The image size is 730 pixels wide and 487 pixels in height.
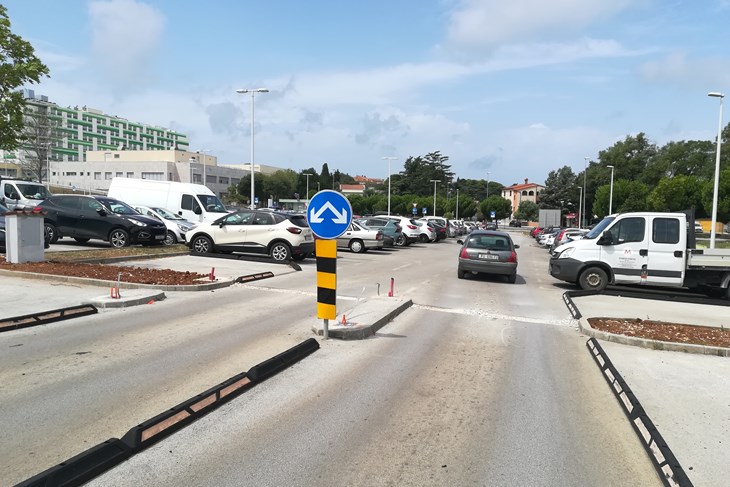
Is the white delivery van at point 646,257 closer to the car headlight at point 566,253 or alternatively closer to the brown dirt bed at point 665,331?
the car headlight at point 566,253

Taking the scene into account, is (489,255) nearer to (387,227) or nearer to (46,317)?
(46,317)

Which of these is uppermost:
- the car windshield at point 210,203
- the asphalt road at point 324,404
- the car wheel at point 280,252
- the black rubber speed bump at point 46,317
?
the car windshield at point 210,203

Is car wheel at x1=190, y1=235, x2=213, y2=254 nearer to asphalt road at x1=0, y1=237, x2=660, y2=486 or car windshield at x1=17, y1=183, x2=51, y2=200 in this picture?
asphalt road at x1=0, y1=237, x2=660, y2=486

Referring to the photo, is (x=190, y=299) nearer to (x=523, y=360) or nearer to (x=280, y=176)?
(x=523, y=360)

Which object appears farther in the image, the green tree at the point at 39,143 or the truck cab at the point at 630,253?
the green tree at the point at 39,143

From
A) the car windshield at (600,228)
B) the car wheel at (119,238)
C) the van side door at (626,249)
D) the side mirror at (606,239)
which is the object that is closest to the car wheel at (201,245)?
the car wheel at (119,238)

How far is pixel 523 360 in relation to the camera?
6.97m

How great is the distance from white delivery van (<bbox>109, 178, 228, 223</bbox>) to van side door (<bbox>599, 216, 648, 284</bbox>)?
18116mm

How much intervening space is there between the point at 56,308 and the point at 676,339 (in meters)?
10.0

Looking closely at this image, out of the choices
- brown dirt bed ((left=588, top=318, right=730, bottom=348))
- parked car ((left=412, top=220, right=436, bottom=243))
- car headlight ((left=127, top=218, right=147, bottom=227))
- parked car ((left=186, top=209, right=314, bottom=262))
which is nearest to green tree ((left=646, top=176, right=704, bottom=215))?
parked car ((left=412, top=220, right=436, bottom=243))

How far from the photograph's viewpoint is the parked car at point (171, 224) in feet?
72.6

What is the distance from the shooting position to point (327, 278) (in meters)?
7.41

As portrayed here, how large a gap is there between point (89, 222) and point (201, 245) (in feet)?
12.5

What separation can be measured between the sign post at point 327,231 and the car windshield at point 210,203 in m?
19.8
